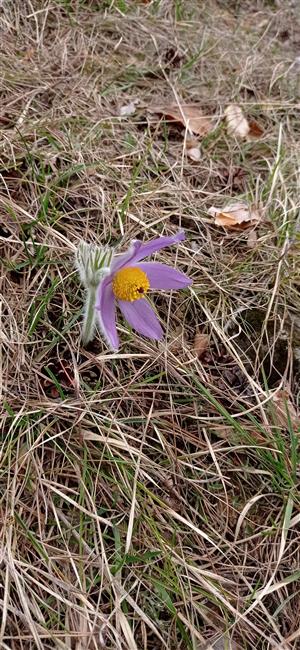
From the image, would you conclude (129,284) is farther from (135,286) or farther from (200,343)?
(200,343)

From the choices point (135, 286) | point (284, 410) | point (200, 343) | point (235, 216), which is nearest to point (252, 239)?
point (235, 216)

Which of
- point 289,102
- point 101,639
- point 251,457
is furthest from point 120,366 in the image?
point 289,102

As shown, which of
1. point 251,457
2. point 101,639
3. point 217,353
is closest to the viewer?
point 101,639

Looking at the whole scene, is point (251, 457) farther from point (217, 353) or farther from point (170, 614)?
point (170, 614)

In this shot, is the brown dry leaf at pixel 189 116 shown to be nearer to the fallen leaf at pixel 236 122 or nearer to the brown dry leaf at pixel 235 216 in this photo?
the fallen leaf at pixel 236 122

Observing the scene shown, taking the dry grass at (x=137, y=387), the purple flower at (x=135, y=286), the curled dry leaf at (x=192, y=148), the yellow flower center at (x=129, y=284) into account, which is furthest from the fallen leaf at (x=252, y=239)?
the yellow flower center at (x=129, y=284)

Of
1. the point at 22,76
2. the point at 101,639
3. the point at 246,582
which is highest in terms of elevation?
the point at 22,76
